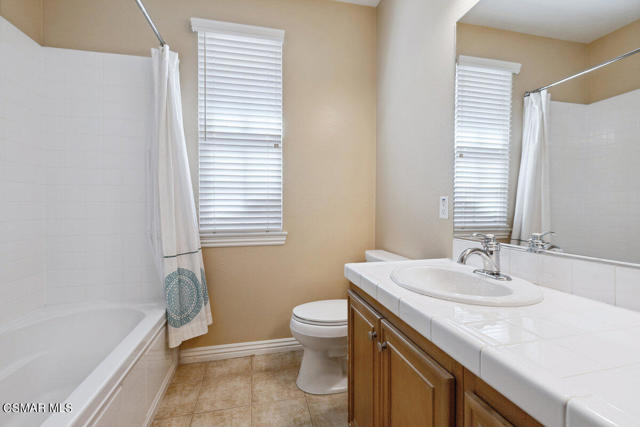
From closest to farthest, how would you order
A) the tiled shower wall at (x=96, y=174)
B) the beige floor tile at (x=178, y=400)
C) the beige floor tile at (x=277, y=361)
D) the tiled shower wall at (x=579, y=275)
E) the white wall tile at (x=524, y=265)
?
the tiled shower wall at (x=579, y=275)
the white wall tile at (x=524, y=265)
the beige floor tile at (x=178, y=400)
the tiled shower wall at (x=96, y=174)
the beige floor tile at (x=277, y=361)

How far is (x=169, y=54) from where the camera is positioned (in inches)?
75.8

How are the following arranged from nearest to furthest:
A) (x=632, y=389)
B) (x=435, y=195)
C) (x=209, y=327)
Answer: (x=632, y=389), (x=435, y=195), (x=209, y=327)

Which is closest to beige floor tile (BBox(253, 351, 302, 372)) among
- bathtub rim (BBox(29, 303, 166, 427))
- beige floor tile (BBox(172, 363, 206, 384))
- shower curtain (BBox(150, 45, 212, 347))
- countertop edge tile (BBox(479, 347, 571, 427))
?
beige floor tile (BBox(172, 363, 206, 384))

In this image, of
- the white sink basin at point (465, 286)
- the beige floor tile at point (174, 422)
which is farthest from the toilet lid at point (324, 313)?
the beige floor tile at point (174, 422)

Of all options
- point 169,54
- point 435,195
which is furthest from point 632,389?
point 169,54

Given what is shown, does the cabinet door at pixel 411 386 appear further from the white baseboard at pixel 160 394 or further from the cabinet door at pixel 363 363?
the white baseboard at pixel 160 394

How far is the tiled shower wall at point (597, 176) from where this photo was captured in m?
0.86

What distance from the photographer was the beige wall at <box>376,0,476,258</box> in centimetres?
163

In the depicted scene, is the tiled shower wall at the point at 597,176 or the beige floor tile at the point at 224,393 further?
the beige floor tile at the point at 224,393

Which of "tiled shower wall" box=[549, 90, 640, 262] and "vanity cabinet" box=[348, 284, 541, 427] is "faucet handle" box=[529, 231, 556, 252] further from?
"vanity cabinet" box=[348, 284, 541, 427]

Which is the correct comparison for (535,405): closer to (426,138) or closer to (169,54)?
(426,138)

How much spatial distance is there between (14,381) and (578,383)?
2.26 meters

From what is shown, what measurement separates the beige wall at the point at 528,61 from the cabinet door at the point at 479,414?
84 cm

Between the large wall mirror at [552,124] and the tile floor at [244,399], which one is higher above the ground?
the large wall mirror at [552,124]
